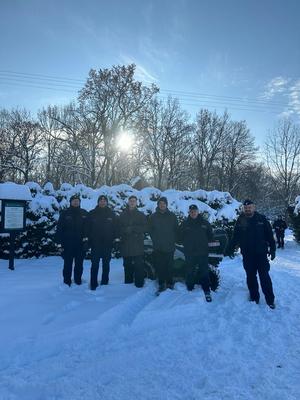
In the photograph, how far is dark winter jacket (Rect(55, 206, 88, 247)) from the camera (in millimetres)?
8000

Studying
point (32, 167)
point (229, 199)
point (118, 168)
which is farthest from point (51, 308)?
point (32, 167)

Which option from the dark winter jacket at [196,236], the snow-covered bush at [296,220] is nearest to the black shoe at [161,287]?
the dark winter jacket at [196,236]

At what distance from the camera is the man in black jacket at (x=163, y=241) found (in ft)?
26.2

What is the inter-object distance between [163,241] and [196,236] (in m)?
0.69

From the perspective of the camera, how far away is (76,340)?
201 inches

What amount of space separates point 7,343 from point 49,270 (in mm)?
5204

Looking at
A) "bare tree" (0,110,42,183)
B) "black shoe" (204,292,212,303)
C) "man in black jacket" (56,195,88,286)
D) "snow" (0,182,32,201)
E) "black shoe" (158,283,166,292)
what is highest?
"bare tree" (0,110,42,183)

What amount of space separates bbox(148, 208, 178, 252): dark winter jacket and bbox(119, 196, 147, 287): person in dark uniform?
9.9 inches

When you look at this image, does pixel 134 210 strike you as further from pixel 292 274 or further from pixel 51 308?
pixel 292 274

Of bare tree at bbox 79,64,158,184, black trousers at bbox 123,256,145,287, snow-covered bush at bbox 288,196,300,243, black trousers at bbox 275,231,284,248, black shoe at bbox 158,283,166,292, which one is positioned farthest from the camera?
bare tree at bbox 79,64,158,184

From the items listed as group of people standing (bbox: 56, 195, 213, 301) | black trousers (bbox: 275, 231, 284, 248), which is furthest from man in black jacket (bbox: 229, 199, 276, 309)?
black trousers (bbox: 275, 231, 284, 248)

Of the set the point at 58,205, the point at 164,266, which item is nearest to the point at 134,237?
the point at 164,266

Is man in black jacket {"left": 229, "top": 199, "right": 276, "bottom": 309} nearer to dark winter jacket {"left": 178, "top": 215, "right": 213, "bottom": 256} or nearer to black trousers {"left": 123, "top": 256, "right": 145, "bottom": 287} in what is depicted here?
dark winter jacket {"left": 178, "top": 215, "right": 213, "bottom": 256}

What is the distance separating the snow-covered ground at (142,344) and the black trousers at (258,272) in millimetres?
246
